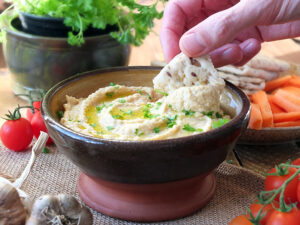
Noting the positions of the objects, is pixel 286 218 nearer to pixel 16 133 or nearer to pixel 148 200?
pixel 148 200

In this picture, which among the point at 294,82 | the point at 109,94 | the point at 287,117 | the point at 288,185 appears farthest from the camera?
the point at 294,82

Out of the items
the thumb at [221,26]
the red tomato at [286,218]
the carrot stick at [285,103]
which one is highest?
the thumb at [221,26]

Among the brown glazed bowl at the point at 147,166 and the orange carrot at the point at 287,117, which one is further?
the orange carrot at the point at 287,117

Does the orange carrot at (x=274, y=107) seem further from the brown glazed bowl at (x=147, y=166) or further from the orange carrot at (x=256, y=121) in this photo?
the brown glazed bowl at (x=147, y=166)

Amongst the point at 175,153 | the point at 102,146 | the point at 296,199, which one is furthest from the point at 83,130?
the point at 296,199

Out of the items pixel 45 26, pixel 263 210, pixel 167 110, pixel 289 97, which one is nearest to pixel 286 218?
pixel 263 210

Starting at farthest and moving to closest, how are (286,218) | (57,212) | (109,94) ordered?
(109,94)
(286,218)
(57,212)

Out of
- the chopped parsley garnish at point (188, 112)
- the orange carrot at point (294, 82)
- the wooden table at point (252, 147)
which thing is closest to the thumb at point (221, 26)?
the chopped parsley garnish at point (188, 112)
